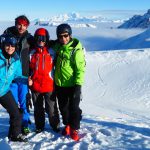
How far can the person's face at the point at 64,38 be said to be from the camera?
596cm

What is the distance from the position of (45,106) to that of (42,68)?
0.70 meters

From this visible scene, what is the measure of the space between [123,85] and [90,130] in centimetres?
1374

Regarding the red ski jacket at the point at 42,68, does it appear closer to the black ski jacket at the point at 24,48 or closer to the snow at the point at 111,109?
the black ski jacket at the point at 24,48

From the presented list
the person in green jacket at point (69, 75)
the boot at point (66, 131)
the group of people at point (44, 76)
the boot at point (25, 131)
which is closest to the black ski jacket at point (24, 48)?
the group of people at point (44, 76)

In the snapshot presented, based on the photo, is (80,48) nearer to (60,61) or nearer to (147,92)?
(60,61)

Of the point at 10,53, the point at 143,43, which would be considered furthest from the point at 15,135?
the point at 143,43

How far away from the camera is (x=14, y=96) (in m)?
5.99

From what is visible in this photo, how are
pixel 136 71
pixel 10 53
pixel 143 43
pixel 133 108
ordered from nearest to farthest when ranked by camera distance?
pixel 10 53
pixel 133 108
pixel 136 71
pixel 143 43

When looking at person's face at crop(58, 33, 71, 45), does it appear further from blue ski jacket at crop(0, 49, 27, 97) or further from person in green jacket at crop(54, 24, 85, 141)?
blue ski jacket at crop(0, 49, 27, 97)

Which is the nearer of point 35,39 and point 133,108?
point 35,39

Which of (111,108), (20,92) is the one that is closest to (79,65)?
(20,92)

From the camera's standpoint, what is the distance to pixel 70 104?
620 cm

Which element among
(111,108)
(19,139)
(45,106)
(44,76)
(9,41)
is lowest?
(111,108)

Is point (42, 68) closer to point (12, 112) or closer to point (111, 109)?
point (12, 112)
